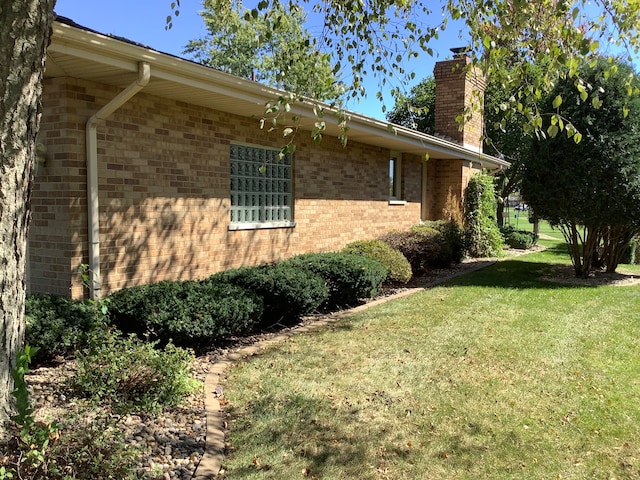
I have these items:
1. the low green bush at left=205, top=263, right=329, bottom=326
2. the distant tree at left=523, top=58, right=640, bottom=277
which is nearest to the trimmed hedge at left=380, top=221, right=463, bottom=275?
the distant tree at left=523, top=58, right=640, bottom=277

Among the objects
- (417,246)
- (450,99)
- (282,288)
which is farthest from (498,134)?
(282,288)

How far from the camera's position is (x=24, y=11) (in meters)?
2.42

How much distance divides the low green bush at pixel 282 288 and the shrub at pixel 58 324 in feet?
5.94

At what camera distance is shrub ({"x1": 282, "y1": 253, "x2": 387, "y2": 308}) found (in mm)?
7660

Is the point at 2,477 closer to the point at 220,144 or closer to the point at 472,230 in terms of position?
the point at 220,144

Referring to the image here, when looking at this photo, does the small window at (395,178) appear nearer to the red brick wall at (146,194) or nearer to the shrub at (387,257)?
the shrub at (387,257)

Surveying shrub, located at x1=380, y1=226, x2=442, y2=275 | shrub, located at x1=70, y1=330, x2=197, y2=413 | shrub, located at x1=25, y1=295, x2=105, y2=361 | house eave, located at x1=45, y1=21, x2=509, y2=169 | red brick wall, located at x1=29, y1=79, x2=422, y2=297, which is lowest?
shrub, located at x1=70, y1=330, x2=197, y2=413

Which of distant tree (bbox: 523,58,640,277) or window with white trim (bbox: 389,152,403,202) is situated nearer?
distant tree (bbox: 523,58,640,277)

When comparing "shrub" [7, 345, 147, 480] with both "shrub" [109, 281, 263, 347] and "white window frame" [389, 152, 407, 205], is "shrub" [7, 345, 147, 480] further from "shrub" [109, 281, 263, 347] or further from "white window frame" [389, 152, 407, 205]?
"white window frame" [389, 152, 407, 205]

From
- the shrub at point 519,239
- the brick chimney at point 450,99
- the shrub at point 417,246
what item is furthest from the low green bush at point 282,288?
the shrub at point 519,239

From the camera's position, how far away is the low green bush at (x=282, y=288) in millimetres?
6438

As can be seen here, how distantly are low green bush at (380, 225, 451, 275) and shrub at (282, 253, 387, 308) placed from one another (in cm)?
257

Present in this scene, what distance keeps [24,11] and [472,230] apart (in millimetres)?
13654

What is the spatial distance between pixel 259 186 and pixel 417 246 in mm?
4160
